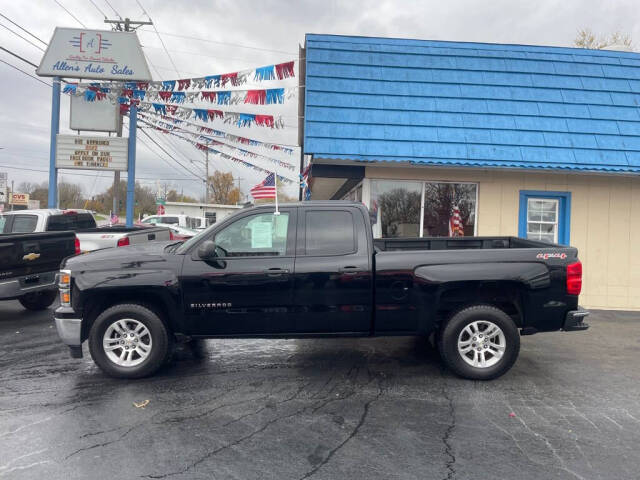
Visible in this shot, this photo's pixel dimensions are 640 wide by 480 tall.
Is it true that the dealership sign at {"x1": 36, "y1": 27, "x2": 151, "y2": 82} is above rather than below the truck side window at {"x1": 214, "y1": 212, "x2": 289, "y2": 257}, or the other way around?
above

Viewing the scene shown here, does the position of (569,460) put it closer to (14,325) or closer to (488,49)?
(14,325)

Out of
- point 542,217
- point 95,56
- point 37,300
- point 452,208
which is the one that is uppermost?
point 95,56

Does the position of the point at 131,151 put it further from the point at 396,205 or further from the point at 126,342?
the point at 126,342

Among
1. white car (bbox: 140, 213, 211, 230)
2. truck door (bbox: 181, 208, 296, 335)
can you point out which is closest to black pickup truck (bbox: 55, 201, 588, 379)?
truck door (bbox: 181, 208, 296, 335)

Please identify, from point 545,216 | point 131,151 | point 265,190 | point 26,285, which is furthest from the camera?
point 131,151

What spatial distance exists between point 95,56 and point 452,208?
1174cm

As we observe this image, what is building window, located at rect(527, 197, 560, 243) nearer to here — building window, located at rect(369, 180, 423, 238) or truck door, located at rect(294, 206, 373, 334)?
building window, located at rect(369, 180, 423, 238)

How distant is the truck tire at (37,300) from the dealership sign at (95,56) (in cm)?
788

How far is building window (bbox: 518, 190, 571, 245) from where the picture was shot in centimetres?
958

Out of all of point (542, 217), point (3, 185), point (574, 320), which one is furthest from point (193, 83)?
point (3, 185)

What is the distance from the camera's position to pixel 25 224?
10.4m

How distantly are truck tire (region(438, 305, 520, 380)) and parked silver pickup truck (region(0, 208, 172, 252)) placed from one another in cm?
Result: 656

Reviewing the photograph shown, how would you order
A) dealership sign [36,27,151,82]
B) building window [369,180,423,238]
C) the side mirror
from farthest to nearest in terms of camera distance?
dealership sign [36,27,151,82] < building window [369,180,423,238] < the side mirror

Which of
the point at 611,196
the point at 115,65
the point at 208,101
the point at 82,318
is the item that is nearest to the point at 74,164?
the point at 115,65
